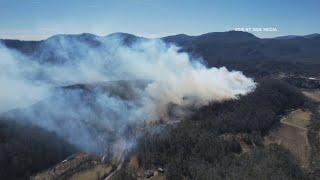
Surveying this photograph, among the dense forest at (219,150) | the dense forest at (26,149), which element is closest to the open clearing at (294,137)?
the dense forest at (219,150)

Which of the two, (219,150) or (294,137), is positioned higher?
(219,150)

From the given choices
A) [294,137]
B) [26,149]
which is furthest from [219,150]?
[26,149]

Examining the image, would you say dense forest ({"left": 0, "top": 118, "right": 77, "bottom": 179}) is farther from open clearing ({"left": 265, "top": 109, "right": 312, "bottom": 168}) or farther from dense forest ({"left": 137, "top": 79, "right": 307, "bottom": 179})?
→ open clearing ({"left": 265, "top": 109, "right": 312, "bottom": 168})

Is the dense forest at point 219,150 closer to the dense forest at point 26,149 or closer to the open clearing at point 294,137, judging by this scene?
the open clearing at point 294,137

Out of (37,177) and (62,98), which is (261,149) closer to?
(37,177)

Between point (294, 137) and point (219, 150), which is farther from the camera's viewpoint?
point (294, 137)

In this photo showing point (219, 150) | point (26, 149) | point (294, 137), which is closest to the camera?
point (219, 150)

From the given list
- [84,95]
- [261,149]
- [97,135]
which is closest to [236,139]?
[261,149]

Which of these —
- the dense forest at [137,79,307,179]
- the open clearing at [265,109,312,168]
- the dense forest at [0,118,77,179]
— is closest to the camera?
the dense forest at [137,79,307,179]

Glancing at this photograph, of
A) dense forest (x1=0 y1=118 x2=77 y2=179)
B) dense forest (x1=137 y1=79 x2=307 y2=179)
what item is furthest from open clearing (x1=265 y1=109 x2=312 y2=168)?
dense forest (x1=0 y1=118 x2=77 y2=179)

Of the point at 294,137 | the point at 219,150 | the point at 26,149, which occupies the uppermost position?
the point at 219,150

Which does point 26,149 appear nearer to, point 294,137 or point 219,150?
point 219,150

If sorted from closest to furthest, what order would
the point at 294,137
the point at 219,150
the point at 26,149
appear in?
the point at 219,150 → the point at 26,149 → the point at 294,137
